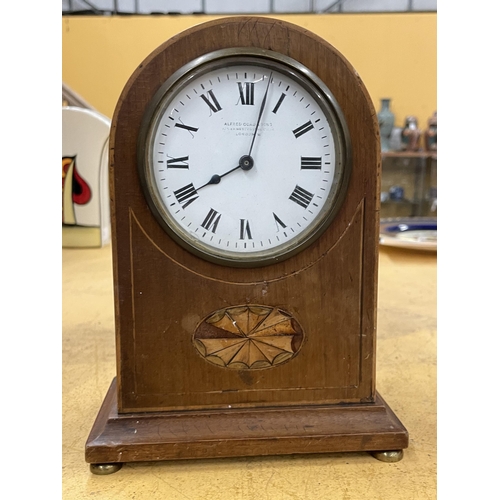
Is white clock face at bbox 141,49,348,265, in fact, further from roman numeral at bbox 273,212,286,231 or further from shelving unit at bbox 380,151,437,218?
shelving unit at bbox 380,151,437,218

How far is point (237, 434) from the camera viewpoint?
0.77 m

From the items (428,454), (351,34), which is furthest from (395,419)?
(351,34)

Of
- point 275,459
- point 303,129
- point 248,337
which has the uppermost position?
point 303,129

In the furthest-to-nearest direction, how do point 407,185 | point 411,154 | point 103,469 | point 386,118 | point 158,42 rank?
point 407,185, point 411,154, point 386,118, point 158,42, point 103,469

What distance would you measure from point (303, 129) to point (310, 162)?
47mm

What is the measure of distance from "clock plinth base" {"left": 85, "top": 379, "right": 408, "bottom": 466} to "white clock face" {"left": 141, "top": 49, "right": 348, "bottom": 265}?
226 millimetres

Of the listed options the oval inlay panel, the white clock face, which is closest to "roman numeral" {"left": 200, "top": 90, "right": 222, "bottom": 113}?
the white clock face

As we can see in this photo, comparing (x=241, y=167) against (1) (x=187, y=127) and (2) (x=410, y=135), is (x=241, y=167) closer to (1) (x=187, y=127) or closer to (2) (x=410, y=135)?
(1) (x=187, y=127)

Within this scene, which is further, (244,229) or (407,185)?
(407,185)

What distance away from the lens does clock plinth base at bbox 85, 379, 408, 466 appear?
29.8 inches

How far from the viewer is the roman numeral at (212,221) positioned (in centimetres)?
80

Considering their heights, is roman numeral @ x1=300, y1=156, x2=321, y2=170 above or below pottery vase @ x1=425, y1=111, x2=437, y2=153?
below

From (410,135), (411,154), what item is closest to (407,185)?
(411,154)

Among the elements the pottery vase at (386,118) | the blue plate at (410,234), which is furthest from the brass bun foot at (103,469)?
the pottery vase at (386,118)
